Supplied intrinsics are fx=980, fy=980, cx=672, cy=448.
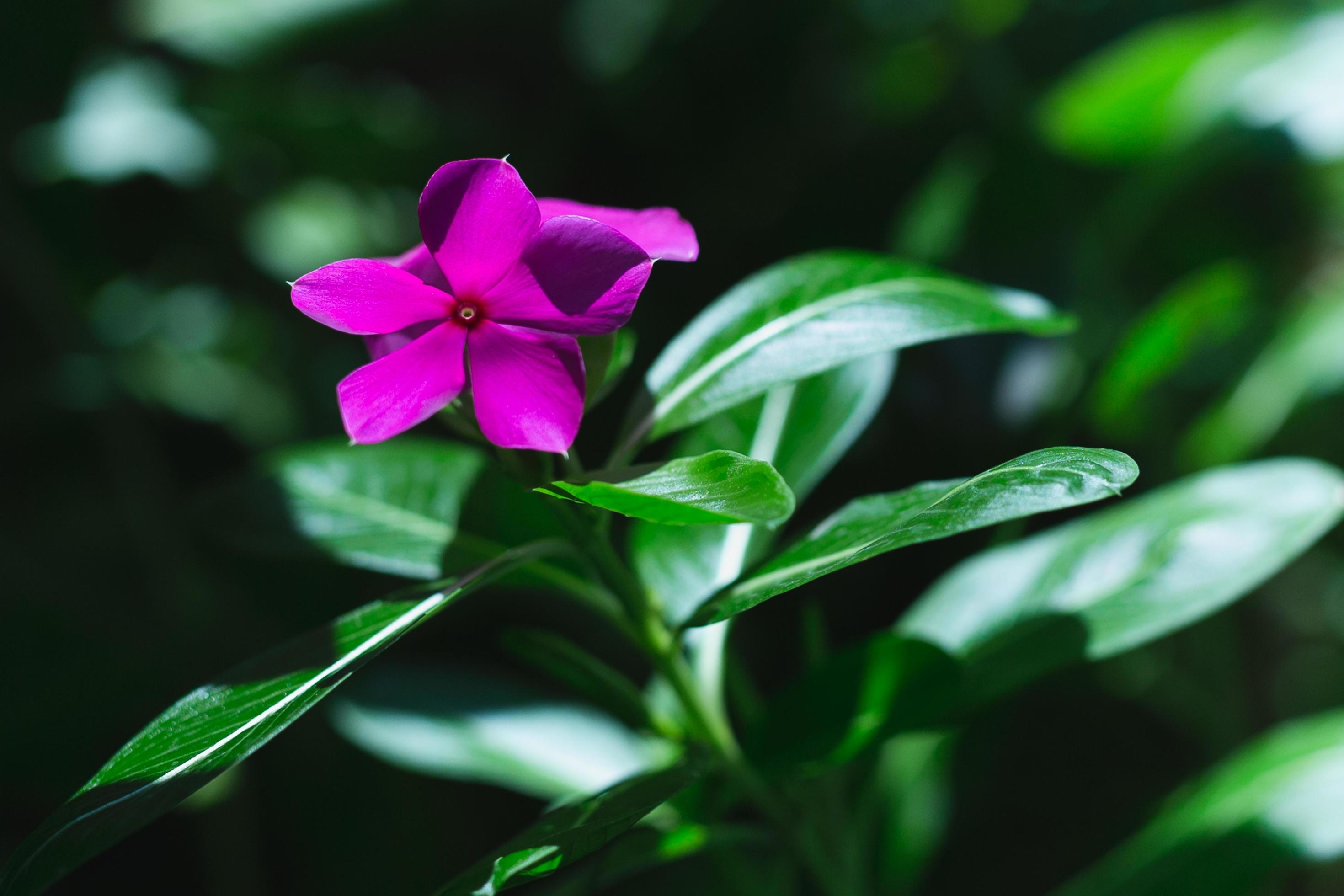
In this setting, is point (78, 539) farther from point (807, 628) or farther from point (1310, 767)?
point (1310, 767)

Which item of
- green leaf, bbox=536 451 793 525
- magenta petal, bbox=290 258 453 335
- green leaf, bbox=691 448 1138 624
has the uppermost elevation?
magenta petal, bbox=290 258 453 335

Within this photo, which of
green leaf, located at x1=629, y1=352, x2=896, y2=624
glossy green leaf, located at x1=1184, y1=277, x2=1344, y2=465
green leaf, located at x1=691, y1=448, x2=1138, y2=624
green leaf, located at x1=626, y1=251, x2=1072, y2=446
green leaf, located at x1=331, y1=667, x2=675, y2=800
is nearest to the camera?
green leaf, located at x1=691, y1=448, x2=1138, y2=624

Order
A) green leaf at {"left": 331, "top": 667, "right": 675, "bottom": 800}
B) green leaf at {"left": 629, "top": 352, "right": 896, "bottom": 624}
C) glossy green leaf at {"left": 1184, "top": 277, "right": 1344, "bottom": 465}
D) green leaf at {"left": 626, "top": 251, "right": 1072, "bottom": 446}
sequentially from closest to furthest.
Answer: green leaf at {"left": 626, "top": 251, "right": 1072, "bottom": 446} < green leaf at {"left": 629, "top": 352, "right": 896, "bottom": 624} < green leaf at {"left": 331, "top": 667, "right": 675, "bottom": 800} < glossy green leaf at {"left": 1184, "top": 277, "right": 1344, "bottom": 465}

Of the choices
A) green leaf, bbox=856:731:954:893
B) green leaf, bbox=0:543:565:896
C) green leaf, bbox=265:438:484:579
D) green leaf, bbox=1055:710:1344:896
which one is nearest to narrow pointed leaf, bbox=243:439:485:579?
green leaf, bbox=265:438:484:579

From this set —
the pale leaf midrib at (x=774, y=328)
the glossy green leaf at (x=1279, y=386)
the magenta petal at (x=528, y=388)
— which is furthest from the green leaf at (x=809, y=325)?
the glossy green leaf at (x=1279, y=386)

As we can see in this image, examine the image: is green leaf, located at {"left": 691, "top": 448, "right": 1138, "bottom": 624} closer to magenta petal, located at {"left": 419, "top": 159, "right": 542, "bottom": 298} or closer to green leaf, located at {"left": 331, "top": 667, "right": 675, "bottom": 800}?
magenta petal, located at {"left": 419, "top": 159, "right": 542, "bottom": 298}

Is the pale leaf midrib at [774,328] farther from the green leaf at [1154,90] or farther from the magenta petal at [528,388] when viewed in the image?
the green leaf at [1154,90]

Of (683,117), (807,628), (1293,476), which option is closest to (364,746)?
(807,628)
